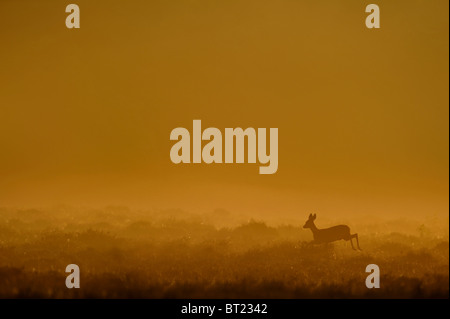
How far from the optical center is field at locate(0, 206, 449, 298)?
852 centimetres

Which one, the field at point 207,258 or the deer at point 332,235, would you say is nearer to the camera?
the field at point 207,258

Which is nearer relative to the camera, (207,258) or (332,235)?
(207,258)

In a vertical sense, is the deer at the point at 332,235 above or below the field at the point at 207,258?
above

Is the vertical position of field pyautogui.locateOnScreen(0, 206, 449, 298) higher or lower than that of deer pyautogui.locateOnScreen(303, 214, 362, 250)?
lower

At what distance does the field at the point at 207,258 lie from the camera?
8523 mm

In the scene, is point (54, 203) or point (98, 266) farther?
point (54, 203)

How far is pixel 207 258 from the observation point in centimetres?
1083

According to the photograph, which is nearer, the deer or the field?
the field

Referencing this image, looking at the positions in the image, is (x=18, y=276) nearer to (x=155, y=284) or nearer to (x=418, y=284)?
(x=155, y=284)

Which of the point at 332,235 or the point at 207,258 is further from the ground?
the point at 332,235
